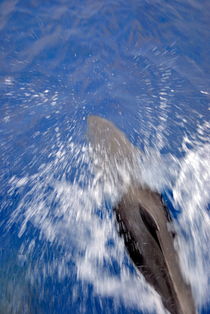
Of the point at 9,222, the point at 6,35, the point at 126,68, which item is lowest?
the point at 9,222

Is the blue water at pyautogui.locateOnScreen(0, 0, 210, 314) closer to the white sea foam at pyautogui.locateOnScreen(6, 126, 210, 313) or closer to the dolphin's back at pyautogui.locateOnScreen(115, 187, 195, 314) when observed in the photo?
the white sea foam at pyautogui.locateOnScreen(6, 126, 210, 313)

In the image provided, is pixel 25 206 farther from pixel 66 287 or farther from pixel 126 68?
Result: pixel 126 68

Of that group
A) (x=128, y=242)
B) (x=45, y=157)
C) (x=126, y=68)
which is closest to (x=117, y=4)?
(x=126, y=68)

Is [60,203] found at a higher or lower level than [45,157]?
lower

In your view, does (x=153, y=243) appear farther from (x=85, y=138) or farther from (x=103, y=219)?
(x=85, y=138)

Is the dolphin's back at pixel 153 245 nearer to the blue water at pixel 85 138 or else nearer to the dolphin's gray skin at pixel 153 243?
the dolphin's gray skin at pixel 153 243

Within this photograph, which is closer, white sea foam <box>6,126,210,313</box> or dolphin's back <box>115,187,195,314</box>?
dolphin's back <box>115,187,195,314</box>

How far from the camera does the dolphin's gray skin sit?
315cm

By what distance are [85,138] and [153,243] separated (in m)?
2.72

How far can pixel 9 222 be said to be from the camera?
4891 millimetres

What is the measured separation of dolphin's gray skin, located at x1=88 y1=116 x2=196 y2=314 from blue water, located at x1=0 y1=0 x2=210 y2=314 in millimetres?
277

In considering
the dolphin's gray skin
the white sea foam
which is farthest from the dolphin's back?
the white sea foam

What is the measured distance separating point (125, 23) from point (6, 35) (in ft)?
11.1

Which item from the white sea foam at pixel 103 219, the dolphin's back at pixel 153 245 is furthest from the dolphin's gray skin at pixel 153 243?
the white sea foam at pixel 103 219
